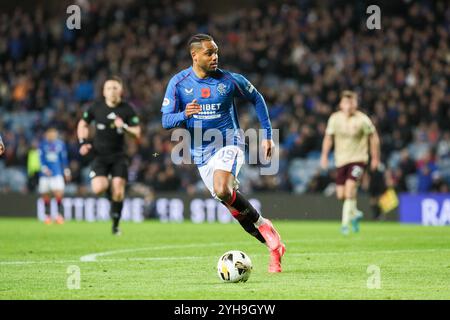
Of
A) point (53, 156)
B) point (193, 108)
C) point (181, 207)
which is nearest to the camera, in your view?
point (193, 108)

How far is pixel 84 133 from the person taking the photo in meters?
15.9

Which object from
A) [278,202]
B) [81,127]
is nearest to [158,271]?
[81,127]

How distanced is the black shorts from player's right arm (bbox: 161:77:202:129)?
20.6 feet

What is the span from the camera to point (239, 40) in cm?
2853

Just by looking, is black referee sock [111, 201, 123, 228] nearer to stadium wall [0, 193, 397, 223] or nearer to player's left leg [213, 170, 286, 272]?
player's left leg [213, 170, 286, 272]

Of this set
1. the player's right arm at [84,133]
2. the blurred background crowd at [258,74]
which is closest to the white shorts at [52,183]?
the blurred background crowd at [258,74]

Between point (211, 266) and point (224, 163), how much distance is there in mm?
1274

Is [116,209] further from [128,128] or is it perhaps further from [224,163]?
[224,163]

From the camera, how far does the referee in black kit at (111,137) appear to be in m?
15.9

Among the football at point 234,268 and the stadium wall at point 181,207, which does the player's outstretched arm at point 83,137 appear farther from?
the stadium wall at point 181,207

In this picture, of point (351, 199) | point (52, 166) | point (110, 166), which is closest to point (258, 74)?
point (52, 166)

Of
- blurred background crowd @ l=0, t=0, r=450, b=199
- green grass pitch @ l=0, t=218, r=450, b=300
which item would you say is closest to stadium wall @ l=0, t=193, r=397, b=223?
blurred background crowd @ l=0, t=0, r=450, b=199
